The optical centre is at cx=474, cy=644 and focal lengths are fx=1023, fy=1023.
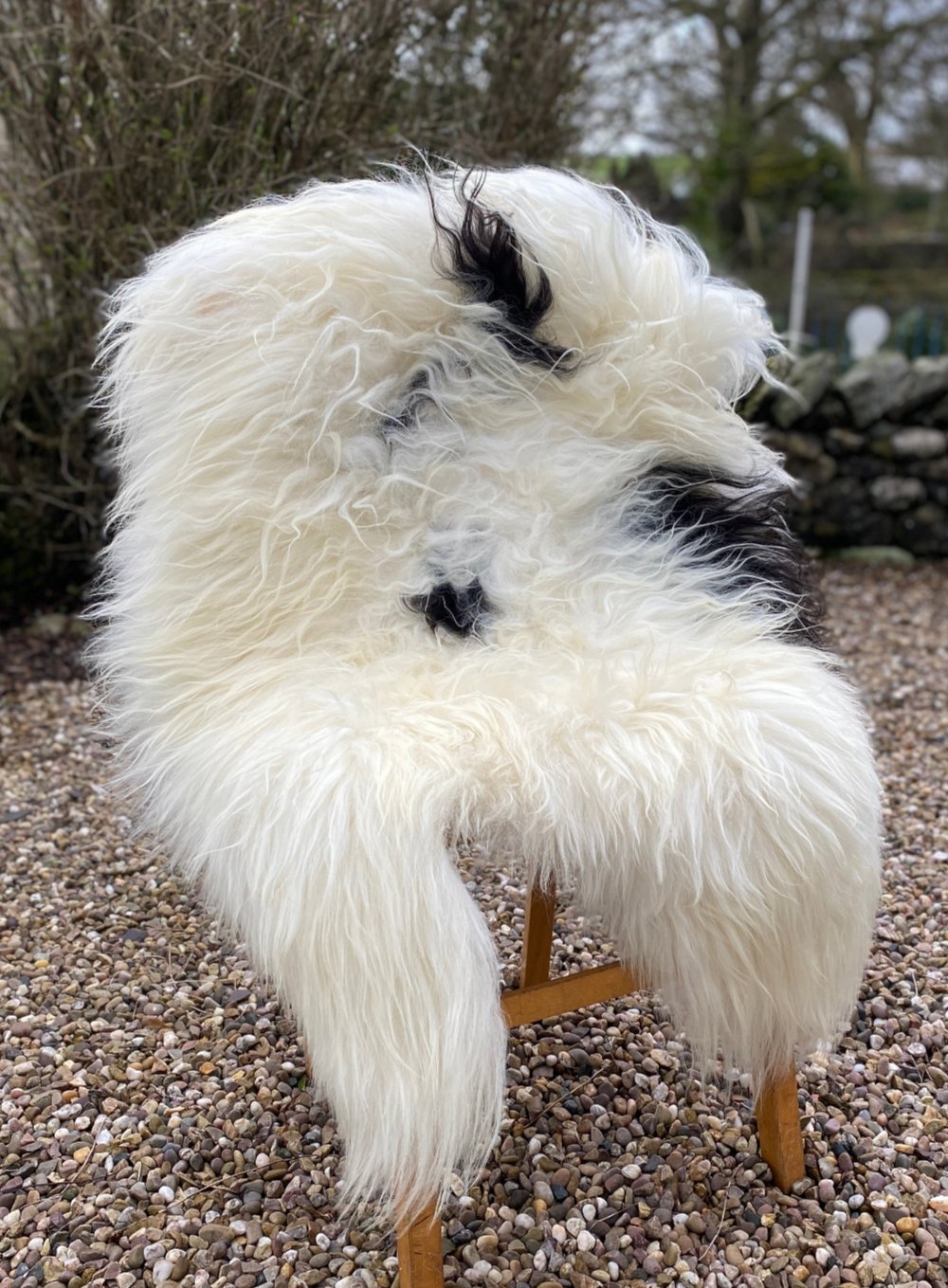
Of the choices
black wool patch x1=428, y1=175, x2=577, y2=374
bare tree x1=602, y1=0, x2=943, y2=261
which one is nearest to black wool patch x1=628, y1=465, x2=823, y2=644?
black wool patch x1=428, y1=175, x2=577, y2=374

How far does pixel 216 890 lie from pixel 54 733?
63.1 inches

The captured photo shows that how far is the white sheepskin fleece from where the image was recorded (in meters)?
0.96

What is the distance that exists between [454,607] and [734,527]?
16.0 inches

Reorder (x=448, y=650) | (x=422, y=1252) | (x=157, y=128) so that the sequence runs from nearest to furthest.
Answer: (x=422, y=1252), (x=448, y=650), (x=157, y=128)

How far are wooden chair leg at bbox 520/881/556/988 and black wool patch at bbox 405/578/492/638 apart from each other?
370mm

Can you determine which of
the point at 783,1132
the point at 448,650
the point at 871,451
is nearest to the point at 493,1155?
the point at 783,1132

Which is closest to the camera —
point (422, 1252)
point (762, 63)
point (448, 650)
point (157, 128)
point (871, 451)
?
point (422, 1252)

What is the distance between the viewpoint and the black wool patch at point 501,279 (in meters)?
1.27

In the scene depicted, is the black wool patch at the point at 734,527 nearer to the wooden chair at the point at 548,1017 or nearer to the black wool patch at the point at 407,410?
the black wool patch at the point at 407,410

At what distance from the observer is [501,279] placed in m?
1.29

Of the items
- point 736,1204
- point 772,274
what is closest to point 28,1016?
point 736,1204

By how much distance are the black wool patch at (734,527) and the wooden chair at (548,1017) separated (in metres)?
0.47

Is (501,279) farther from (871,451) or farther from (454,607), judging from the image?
(871,451)

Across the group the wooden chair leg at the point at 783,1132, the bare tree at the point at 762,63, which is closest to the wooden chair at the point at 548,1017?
the wooden chair leg at the point at 783,1132
